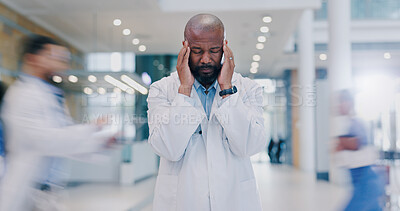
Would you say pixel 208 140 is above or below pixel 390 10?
below

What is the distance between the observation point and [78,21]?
28.3 ft

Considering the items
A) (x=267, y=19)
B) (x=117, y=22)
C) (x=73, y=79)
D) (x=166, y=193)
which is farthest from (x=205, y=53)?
(x=73, y=79)

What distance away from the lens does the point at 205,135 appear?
1550 millimetres

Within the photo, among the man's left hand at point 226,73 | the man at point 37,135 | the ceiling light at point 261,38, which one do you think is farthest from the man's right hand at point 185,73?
the ceiling light at point 261,38

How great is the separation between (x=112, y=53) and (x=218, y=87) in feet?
27.5

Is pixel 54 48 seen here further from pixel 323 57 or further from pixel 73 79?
pixel 323 57

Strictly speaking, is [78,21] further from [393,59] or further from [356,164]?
[393,59]

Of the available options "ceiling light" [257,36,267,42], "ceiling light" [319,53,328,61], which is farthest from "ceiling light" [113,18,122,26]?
"ceiling light" [319,53,328,61]

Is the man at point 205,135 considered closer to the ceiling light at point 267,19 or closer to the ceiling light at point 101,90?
the ceiling light at point 101,90

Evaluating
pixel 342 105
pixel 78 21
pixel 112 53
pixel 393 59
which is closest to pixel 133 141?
pixel 112 53

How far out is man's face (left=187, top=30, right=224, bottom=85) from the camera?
1.48m

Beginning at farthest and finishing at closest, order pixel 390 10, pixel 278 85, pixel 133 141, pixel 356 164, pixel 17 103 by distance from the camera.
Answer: pixel 278 85 → pixel 390 10 → pixel 133 141 → pixel 356 164 → pixel 17 103

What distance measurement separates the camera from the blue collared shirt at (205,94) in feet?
5.25

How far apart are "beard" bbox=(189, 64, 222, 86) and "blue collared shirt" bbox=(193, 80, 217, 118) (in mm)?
43
